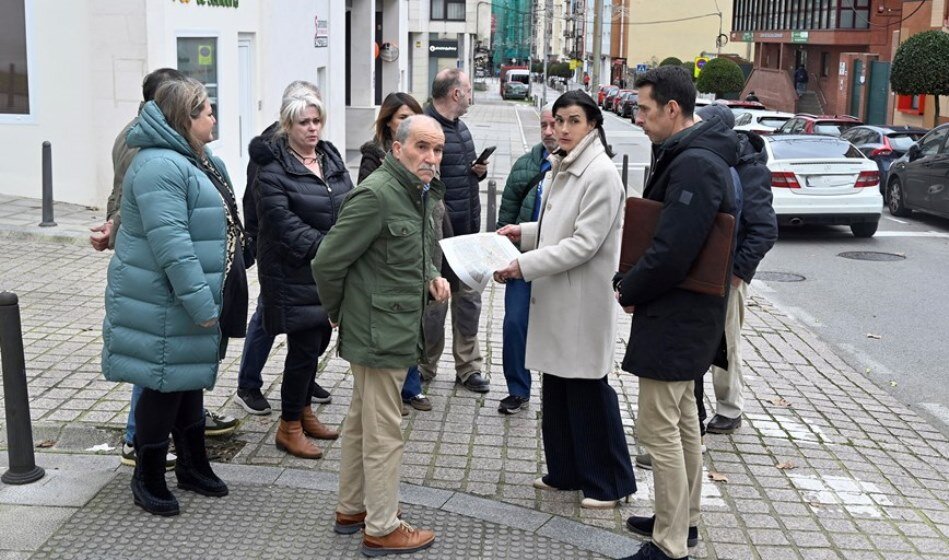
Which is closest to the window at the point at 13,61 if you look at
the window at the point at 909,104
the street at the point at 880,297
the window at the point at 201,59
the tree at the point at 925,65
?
the window at the point at 201,59

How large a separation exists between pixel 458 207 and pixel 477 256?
6.19 feet

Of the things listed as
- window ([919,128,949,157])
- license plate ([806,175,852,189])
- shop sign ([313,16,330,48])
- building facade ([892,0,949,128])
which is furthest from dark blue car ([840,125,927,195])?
building facade ([892,0,949,128])

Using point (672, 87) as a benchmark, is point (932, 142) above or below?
below

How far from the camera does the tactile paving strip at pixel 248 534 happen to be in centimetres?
463

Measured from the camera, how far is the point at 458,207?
697 cm

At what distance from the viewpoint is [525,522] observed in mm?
5059

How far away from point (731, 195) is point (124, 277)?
8.57ft

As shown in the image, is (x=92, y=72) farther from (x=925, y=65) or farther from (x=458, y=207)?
(x=925, y=65)

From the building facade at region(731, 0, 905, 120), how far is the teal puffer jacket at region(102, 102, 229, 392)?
39.6 metres

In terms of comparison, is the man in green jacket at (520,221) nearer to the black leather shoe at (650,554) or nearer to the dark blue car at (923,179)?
the black leather shoe at (650,554)

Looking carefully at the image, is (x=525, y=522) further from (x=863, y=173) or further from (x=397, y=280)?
(x=863, y=173)

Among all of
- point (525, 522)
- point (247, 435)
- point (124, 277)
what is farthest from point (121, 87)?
point (525, 522)

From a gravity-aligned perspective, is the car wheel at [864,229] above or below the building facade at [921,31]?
below

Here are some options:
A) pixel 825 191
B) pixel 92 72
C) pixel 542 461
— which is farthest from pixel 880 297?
pixel 92 72
